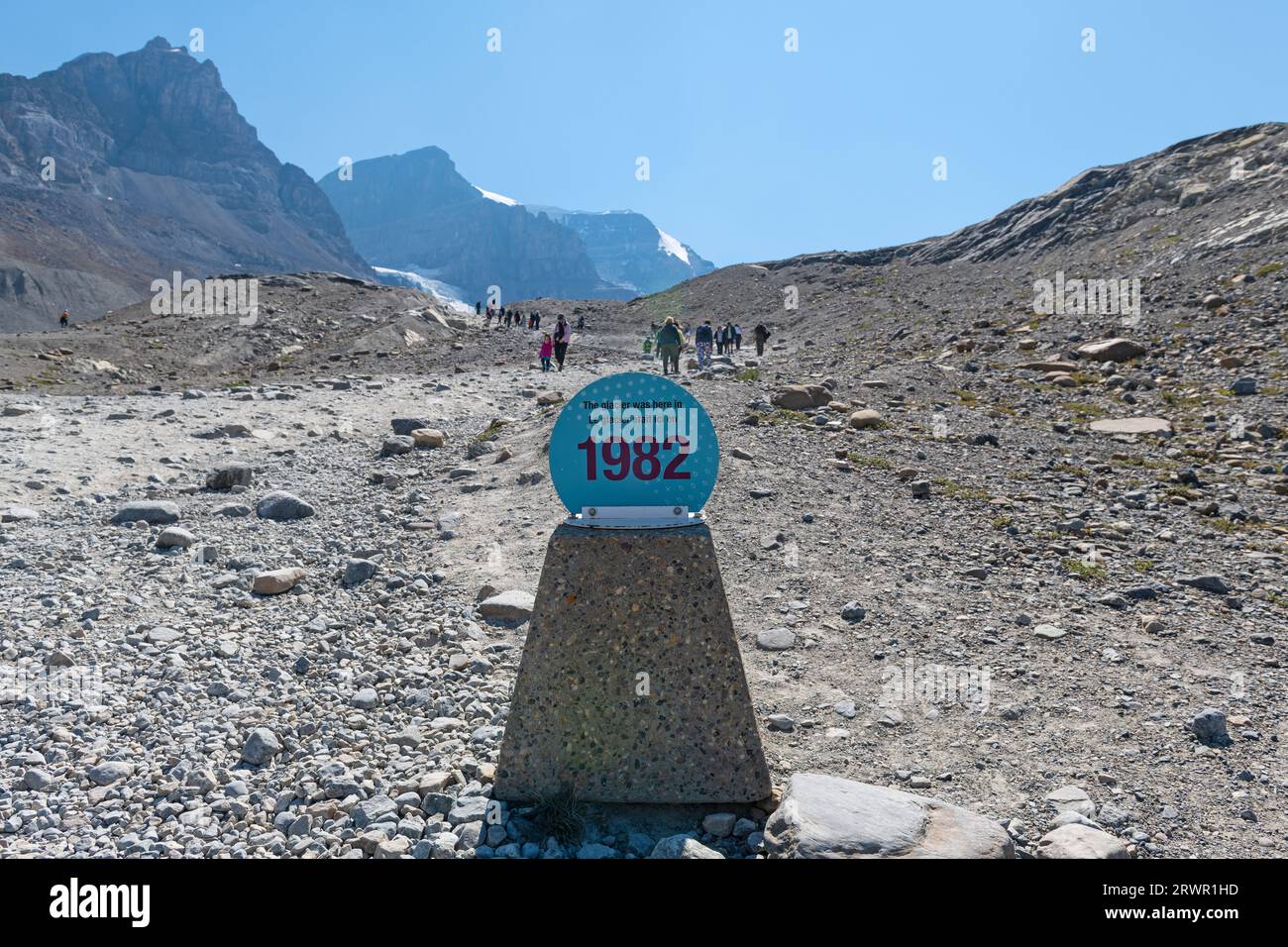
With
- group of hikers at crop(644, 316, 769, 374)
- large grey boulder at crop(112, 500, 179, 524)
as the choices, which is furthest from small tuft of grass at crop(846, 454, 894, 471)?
large grey boulder at crop(112, 500, 179, 524)

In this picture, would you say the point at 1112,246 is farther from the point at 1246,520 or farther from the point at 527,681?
the point at 527,681

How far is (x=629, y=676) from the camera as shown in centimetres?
465

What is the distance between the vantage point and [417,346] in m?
40.0

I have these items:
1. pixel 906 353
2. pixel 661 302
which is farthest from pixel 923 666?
pixel 661 302

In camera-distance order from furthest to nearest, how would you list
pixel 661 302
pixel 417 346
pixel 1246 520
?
1. pixel 661 302
2. pixel 417 346
3. pixel 1246 520

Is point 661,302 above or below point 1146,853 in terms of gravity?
above

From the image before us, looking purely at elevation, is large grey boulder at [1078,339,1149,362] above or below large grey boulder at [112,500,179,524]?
above

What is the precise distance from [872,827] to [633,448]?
2421 mm

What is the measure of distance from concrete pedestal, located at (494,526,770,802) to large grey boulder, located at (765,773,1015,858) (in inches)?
18.6

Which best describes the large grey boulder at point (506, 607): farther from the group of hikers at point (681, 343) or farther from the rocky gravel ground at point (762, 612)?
the group of hikers at point (681, 343)

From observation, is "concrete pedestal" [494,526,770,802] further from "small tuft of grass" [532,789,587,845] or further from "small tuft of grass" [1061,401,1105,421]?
"small tuft of grass" [1061,401,1105,421]

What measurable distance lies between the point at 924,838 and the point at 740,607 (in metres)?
3.92

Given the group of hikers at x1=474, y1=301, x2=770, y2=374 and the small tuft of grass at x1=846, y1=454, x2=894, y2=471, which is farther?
the group of hikers at x1=474, y1=301, x2=770, y2=374

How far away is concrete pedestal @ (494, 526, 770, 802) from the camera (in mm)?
4633
